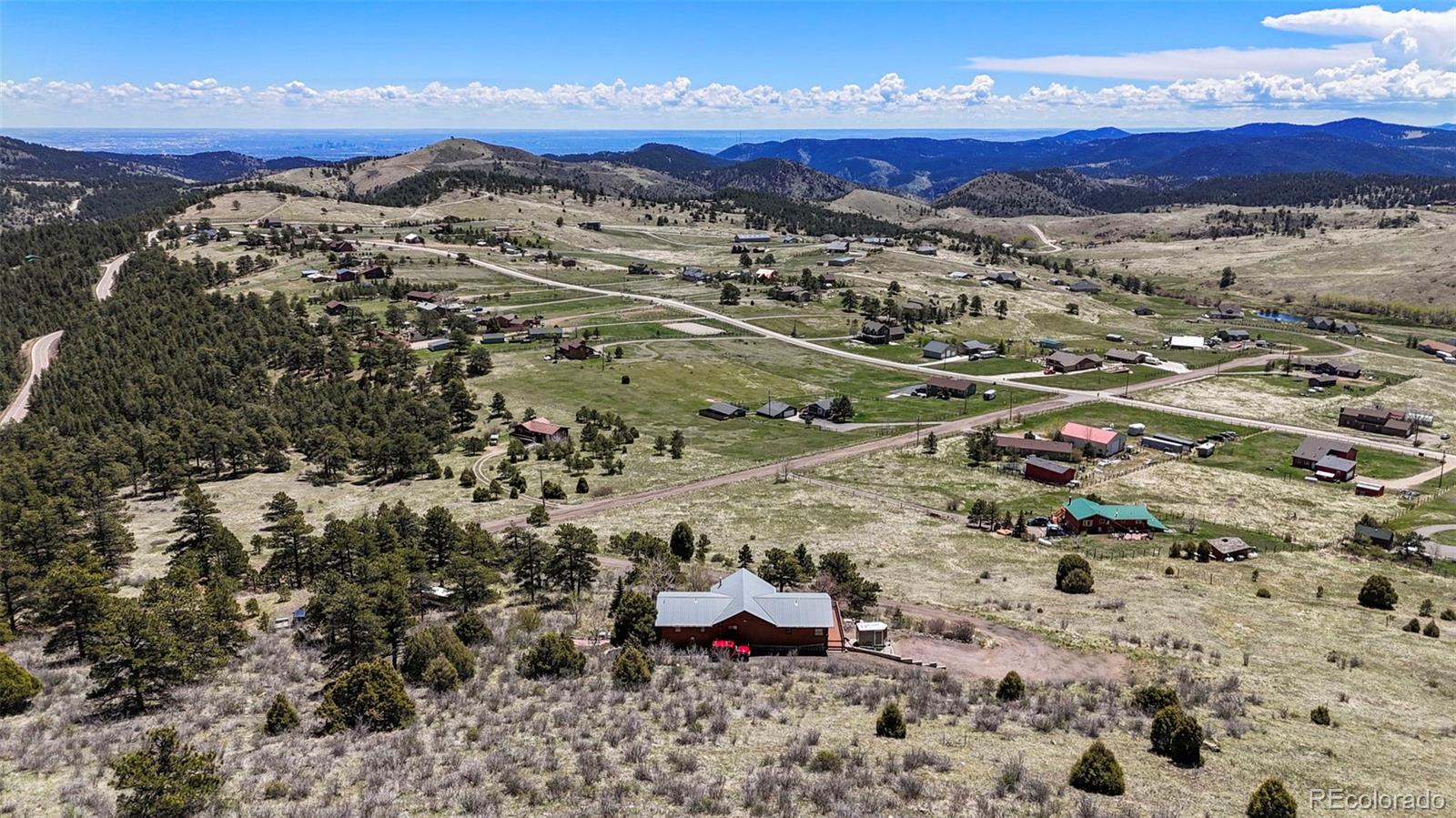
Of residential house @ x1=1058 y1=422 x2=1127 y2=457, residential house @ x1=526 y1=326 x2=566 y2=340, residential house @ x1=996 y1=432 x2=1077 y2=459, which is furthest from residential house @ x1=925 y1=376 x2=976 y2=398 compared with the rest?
residential house @ x1=526 y1=326 x2=566 y2=340

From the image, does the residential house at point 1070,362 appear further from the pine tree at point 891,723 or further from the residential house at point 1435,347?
the pine tree at point 891,723

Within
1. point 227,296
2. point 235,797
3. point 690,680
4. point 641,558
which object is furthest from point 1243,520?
point 227,296

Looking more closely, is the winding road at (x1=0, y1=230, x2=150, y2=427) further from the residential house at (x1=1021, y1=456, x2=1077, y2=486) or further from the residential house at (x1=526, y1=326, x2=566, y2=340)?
the residential house at (x1=1021, y1=456, x2=1077, y2=486)

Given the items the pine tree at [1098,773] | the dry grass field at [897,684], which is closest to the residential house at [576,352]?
the dry grass field at [897,684]

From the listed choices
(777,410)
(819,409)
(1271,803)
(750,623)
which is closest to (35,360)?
(777,410)

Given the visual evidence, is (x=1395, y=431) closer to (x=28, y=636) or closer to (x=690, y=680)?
(x=690, y=680)
